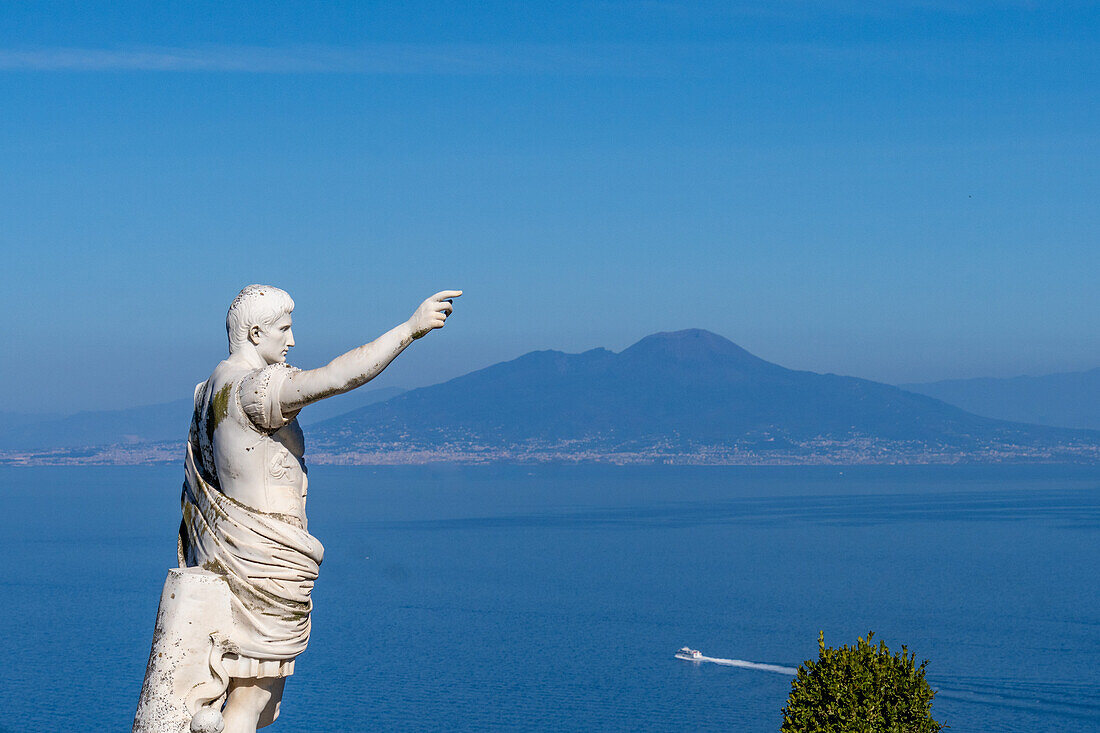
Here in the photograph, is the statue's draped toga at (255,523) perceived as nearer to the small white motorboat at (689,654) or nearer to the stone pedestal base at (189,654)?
the stone pedestal base at (189,654)

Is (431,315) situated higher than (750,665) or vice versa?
(431,315)

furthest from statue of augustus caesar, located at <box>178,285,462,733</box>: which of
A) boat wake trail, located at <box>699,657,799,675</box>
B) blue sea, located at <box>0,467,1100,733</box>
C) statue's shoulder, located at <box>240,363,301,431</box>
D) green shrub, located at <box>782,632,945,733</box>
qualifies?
boat wake trail, located at <box>699,657,799,675</box>

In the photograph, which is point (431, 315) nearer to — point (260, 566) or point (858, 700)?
point (260, 566)

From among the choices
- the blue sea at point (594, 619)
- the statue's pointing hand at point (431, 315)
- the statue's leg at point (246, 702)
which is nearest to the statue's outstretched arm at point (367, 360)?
the statue's pointing hand at point (431, 315)

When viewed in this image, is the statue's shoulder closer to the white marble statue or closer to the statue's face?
the white marble statue

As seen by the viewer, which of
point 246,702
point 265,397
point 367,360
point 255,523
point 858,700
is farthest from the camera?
point 858,700

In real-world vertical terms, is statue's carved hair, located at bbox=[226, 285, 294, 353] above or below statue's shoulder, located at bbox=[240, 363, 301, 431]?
above

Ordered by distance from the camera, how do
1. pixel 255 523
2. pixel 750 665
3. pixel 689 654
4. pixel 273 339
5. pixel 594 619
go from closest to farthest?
pixel 255 523 < pixel 273 339 < pixel 750 665 < pixel 689 654 < pixel 594 619

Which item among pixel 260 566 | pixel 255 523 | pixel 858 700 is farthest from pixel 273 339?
pixel 858 700

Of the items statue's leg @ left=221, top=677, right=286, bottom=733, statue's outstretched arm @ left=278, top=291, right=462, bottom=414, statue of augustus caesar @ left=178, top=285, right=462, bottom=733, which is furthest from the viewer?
statue's leg @ left=221, top=677, right=286, bottom=733

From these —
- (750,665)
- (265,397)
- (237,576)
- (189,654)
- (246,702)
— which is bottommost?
(750,665)
